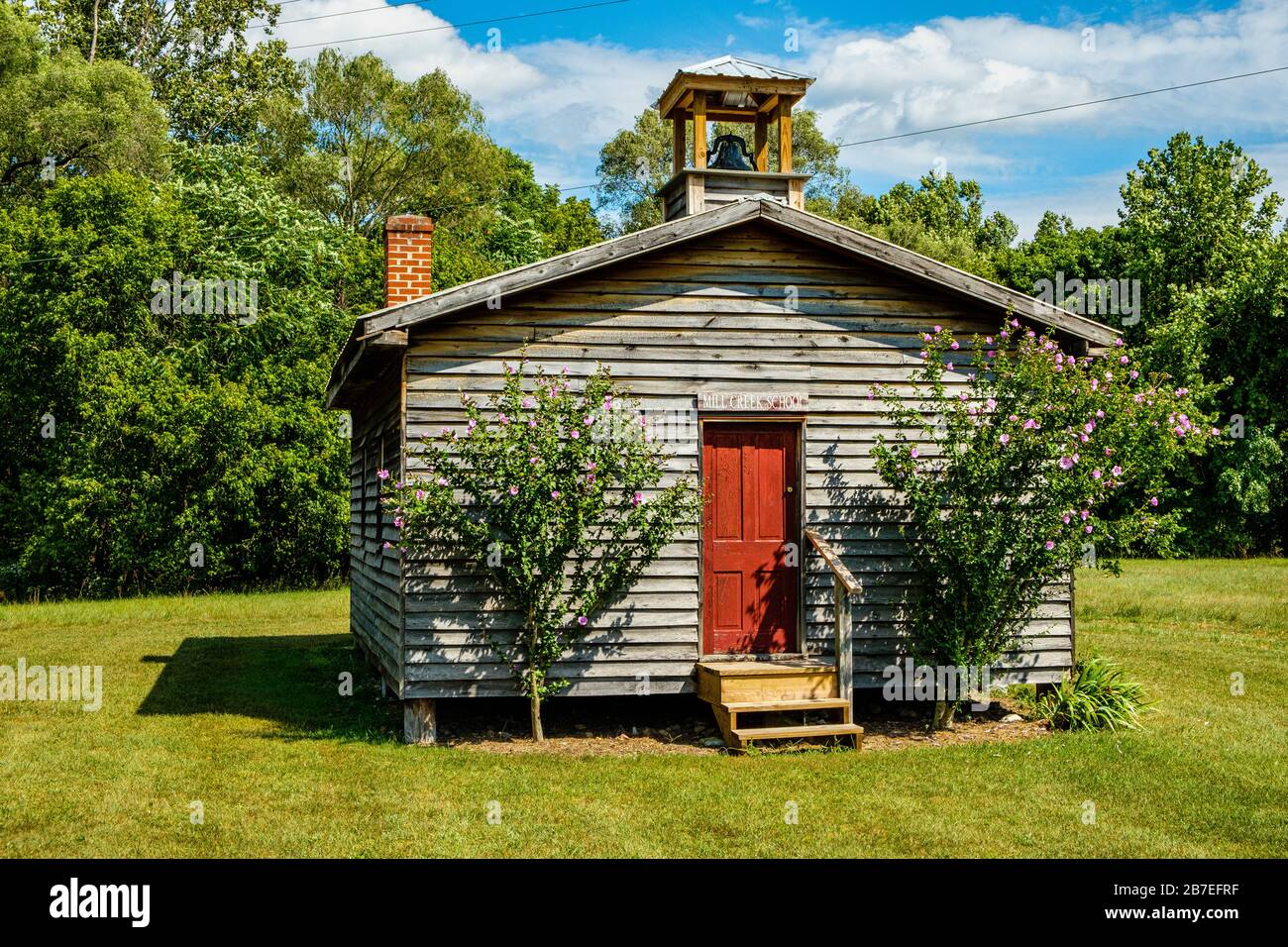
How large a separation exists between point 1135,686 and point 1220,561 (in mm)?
26392

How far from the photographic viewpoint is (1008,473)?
36.6ft

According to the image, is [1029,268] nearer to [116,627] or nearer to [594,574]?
[116,627]

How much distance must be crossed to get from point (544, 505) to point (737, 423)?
2241mm

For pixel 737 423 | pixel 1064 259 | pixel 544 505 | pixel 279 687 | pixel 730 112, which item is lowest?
pixel 279 687

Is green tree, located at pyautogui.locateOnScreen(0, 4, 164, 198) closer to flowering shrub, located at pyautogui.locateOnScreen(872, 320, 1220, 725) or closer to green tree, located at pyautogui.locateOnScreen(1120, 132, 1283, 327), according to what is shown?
flowering shrub, located at pyautogui.locateOnScreen(872, 320, 1220, 725)

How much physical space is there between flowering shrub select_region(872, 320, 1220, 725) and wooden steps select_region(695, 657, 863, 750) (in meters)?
1.24

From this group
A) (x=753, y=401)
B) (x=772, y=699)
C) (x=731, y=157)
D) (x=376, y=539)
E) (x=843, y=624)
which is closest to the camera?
(x=772, y=699)

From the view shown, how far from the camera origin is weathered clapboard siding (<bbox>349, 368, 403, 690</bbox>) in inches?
463

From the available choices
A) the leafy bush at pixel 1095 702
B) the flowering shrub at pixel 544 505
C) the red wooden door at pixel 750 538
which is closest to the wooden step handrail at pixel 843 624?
the red wooden door at pixel 750 538

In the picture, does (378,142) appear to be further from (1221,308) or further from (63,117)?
(1221,308)

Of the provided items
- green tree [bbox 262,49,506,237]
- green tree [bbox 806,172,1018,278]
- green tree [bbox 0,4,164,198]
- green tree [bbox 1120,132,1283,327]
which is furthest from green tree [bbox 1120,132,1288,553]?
green tree [bbox 0,4,164,198]

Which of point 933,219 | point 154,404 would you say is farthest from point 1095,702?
point 933,219

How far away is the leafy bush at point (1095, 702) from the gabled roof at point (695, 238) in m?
3.34

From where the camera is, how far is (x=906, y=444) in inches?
449
